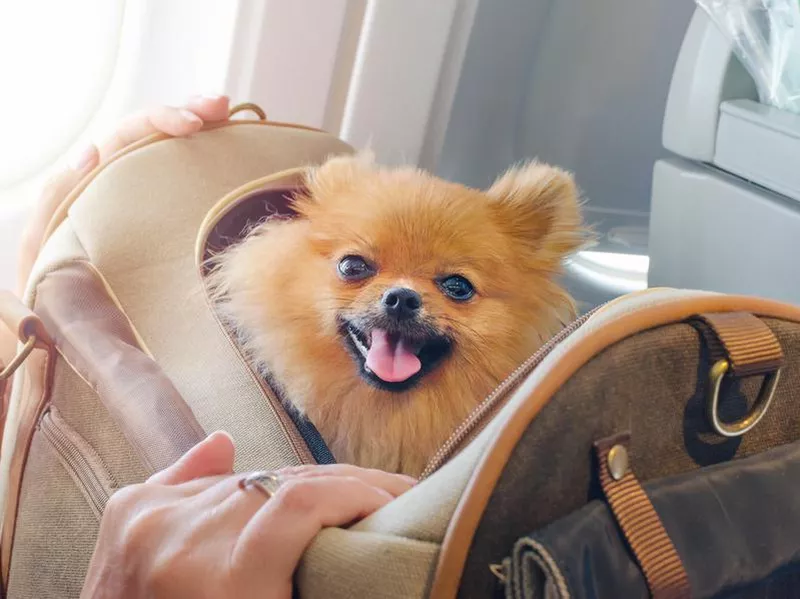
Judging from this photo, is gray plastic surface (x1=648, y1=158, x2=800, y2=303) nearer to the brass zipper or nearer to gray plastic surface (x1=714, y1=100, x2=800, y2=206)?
gray plastic surface (x1=714, y1=100, x2=800, y2=206)

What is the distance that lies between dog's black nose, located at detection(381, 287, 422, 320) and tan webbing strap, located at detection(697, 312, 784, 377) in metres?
0.21

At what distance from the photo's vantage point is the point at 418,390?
0.61 m

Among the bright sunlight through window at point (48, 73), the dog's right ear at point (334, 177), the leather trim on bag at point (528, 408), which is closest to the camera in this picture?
the leather trim on bag at point (528, 408)

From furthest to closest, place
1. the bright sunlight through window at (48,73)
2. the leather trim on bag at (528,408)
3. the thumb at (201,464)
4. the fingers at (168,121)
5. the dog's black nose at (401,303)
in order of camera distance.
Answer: the bright sunlight through window at (48,73)
the fingers at (168,121)
the dog's black nose at (401,303)
the thumb at (201,464)
the leather trim on bag at (528,408)

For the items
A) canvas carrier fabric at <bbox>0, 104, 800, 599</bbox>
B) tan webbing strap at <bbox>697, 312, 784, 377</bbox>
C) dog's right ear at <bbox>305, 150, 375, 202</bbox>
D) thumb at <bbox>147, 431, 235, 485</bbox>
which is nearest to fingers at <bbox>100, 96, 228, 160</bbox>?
dog's right ear at <bbox>305, 150, 375, 202</bbox>

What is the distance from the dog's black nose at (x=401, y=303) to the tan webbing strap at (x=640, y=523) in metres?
0.22

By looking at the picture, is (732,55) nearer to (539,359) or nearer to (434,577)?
(539,359)

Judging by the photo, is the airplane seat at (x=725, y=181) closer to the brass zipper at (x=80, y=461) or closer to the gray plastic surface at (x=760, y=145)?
the gray plastic surface at (x=760, y=145)

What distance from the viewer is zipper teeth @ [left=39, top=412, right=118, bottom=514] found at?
638 millimetres

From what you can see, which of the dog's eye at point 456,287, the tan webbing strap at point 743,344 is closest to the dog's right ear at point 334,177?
the dog's eye at point 456,287

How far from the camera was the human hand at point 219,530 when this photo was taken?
0.39 meters

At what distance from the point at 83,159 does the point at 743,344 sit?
2.17ft

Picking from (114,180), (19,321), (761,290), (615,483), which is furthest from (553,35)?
(615,483)

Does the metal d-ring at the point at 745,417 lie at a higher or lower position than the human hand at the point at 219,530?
higher
